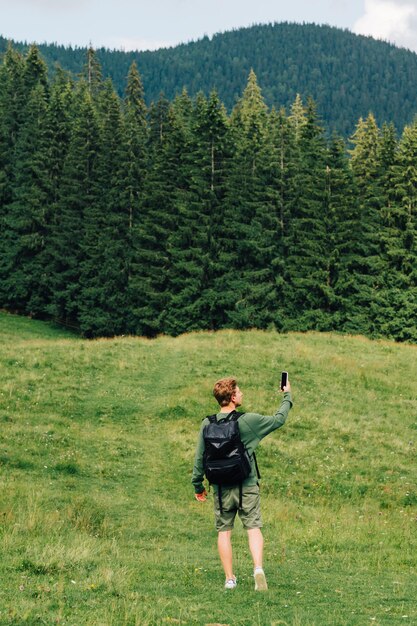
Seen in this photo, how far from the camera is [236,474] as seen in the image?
27.8ft

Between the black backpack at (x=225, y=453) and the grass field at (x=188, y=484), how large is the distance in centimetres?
131

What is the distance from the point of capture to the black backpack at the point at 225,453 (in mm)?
8438

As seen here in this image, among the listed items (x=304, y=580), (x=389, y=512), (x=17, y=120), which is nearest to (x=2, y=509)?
(x=304, y=580)

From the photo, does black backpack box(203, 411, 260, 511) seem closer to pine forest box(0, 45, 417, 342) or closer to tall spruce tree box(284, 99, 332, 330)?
pine forest box(0, 45, 417, 342)

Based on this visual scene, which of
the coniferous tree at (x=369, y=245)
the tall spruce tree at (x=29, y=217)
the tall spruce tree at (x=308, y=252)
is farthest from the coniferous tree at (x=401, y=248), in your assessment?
the tall spruce tree at (x=29, y=217)

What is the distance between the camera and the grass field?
791 cm

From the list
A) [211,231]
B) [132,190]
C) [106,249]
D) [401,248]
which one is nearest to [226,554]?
[211,231]

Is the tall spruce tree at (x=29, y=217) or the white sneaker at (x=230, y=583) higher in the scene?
the tall spruce tree at (x=29, y=217)

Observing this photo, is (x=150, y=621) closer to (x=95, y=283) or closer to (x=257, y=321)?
(x=257, y=321)

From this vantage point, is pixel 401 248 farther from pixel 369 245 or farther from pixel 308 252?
pixel 308 252

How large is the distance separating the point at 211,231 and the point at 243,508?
1818 inches

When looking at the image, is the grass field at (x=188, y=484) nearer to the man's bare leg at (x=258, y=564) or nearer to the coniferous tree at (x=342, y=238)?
the man's bare leg at (x=258, y=564)

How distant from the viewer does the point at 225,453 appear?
27.8ft

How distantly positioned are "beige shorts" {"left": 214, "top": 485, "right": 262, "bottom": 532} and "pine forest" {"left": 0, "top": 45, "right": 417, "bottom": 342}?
4280 centimetres
